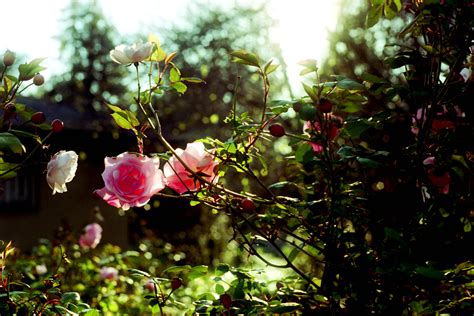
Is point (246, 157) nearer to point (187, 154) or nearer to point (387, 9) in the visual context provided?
point (187, 154)

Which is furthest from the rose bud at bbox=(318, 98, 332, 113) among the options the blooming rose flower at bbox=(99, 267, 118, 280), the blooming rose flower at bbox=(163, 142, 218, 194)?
the blooming rose flower at bbox=(99, 267, 118, 280)

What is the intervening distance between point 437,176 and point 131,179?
0.90 m

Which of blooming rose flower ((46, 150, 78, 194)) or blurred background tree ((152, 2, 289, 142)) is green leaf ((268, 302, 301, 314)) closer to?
blooming rose flower ((46, 150, 78, 194))

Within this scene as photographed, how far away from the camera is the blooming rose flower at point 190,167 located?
6.17ft

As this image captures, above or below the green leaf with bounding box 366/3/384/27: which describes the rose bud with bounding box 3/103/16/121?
below

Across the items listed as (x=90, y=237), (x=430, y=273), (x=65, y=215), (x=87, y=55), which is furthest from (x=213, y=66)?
(x=87, y=55)

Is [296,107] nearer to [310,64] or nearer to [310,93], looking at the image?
[310,93]

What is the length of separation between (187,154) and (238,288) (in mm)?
467

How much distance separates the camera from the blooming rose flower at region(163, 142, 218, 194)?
1880mm

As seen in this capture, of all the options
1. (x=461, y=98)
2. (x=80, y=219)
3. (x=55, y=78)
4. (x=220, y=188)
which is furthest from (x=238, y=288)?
(x=55, y=78)

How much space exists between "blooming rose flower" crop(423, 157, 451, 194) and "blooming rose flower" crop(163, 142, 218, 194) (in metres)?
0.65

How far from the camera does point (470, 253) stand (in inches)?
84.3

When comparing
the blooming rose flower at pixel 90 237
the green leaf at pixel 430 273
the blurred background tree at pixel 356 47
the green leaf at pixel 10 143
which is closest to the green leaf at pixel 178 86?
the green leaf at pixel 10 143

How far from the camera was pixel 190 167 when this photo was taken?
6.18ft
